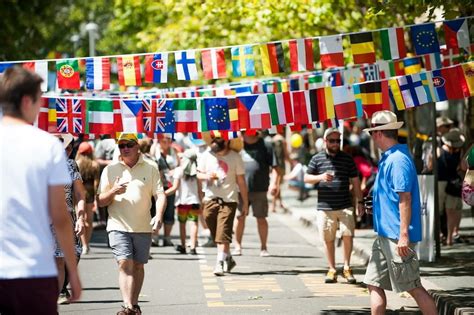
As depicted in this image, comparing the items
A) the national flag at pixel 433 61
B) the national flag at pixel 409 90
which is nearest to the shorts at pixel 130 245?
the national flag at pixel 409 90

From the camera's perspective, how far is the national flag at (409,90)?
1279 centimetres

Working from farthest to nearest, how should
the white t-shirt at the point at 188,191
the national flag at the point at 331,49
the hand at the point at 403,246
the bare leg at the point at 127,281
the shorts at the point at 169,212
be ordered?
the shorts at the point at 169,212
the white t-shirt at the point at 188,191
the national flag at the point at 331,49
the bare leg at the point at 127,281
the hand at the point at 403,246

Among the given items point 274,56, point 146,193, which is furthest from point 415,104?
point 146,193

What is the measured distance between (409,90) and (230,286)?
3.13 m

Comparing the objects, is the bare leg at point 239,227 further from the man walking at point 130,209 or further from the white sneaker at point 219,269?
the man walking at point 130,209

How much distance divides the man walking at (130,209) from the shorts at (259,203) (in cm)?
635

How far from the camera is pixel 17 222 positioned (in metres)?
6.06

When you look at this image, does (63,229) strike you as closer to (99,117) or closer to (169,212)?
(99,117)

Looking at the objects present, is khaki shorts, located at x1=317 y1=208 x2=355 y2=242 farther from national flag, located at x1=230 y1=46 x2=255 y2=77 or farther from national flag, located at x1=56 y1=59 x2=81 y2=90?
national flag, located at x1=56 y1=59 x2=81 y2=90

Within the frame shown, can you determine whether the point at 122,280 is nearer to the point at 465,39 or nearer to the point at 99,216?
the point at 465,39

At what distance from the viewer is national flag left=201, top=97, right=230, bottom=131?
1288 centimetres

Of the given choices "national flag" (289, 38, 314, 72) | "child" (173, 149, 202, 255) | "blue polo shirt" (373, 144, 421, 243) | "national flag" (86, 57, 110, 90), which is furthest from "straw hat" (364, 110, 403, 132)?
"child" (173, 149, 202, 255)

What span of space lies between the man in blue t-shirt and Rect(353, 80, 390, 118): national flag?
314 cm

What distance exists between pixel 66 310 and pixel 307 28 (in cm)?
1086
